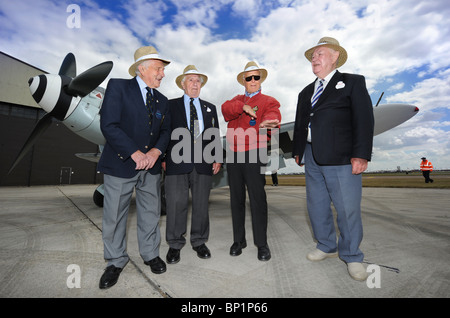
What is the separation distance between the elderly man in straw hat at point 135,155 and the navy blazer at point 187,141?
0.60 ft

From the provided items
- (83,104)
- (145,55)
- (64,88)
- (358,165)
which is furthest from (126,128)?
(64,88)

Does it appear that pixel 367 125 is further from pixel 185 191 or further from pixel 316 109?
pixel 185 191

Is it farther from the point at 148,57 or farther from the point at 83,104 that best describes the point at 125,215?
the point at 83,104

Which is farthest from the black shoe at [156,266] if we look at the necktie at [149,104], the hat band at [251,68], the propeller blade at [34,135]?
the propeller blade at [34,135]

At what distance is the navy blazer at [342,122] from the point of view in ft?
6.08

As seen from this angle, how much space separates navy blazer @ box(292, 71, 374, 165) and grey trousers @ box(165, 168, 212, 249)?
4.34 ft

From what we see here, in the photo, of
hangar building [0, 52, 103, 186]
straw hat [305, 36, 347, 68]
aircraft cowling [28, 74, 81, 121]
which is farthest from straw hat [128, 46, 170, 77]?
hangar building [0, 52, 103, 186]

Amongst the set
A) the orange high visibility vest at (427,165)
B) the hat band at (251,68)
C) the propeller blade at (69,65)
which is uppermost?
the propeller blade at (69,65)

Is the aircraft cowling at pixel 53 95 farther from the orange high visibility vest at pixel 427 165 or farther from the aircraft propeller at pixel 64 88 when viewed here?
the orange high visibility vest at pixel 427 165

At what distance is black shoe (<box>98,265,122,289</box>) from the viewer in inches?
59.7

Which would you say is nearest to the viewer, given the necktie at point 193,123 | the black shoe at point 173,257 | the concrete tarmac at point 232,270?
the concrete tarmac at point 232,270
